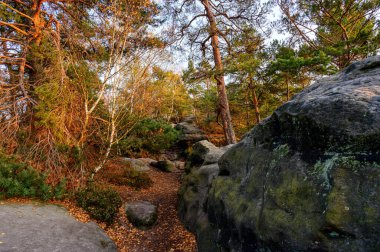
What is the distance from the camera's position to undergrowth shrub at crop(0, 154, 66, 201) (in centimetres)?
567

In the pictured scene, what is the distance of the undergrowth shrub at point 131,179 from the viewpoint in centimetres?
876

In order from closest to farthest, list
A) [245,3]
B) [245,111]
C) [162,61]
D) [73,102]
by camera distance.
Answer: [73,102]
[162,61]
[245,3]
[245,111]

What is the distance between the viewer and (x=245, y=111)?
1524cm

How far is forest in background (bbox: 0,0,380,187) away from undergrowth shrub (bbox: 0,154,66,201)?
33 cm

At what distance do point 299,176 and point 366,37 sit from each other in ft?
27.1

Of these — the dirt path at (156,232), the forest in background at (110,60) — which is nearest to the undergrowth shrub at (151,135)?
the forest in background at (110,60)

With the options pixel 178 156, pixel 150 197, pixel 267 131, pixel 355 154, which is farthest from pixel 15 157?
pixel 178 156

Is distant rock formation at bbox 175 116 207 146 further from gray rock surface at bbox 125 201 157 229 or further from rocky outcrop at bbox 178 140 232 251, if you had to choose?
gray rock surface at bbox 125 201 157 229

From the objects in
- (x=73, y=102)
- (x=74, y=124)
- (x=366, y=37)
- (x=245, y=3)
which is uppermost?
(x=245, y=3)

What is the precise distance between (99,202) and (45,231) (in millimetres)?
1660

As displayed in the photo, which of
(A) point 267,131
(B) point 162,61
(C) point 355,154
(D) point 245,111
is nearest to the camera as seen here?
(C) point 355,154

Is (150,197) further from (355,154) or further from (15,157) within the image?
(355,154)

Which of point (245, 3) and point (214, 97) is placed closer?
point (245, 3)

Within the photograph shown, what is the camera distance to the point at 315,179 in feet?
8.50
